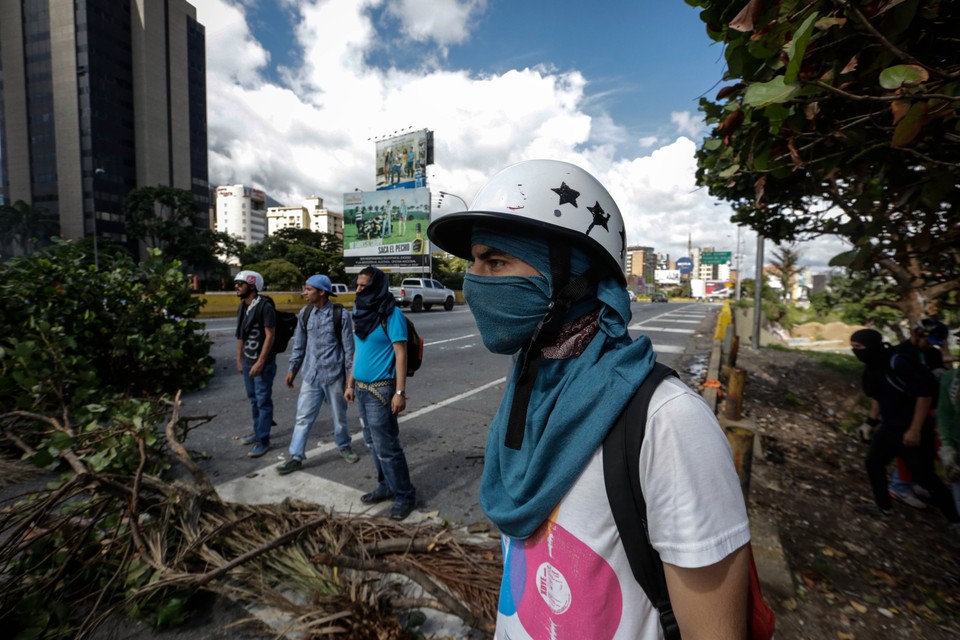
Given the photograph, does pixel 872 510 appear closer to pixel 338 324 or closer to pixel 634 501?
pixel 634 501

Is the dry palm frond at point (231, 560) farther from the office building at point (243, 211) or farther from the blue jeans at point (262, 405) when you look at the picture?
the office building at point (243, 211)

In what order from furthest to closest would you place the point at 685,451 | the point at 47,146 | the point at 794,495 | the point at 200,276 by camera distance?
the point at 47,146 < the point at 200,276 < the point at 794,495 < the point at 685,451

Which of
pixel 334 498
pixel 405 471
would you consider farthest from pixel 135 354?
pixel 405 471

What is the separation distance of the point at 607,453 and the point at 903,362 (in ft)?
15.2

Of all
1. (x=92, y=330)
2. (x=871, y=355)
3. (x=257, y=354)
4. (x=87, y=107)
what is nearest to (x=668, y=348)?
(x=871, y=355)

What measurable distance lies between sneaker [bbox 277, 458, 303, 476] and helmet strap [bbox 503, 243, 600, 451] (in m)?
3.68

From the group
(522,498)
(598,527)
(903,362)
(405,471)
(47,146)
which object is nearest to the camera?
(598,527)

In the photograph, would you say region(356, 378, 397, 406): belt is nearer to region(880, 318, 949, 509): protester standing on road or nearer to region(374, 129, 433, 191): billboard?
region(880, 318, 949, 509): protester standing on road

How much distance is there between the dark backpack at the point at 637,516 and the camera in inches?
38.4

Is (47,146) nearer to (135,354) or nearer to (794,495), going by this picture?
(135,354)

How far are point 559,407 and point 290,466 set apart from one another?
155 inches

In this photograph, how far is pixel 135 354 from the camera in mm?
6488

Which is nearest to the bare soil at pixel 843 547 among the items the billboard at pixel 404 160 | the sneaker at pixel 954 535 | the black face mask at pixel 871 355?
the sneaker at pixel 954 535

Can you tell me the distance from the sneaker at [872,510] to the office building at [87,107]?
7865cm
